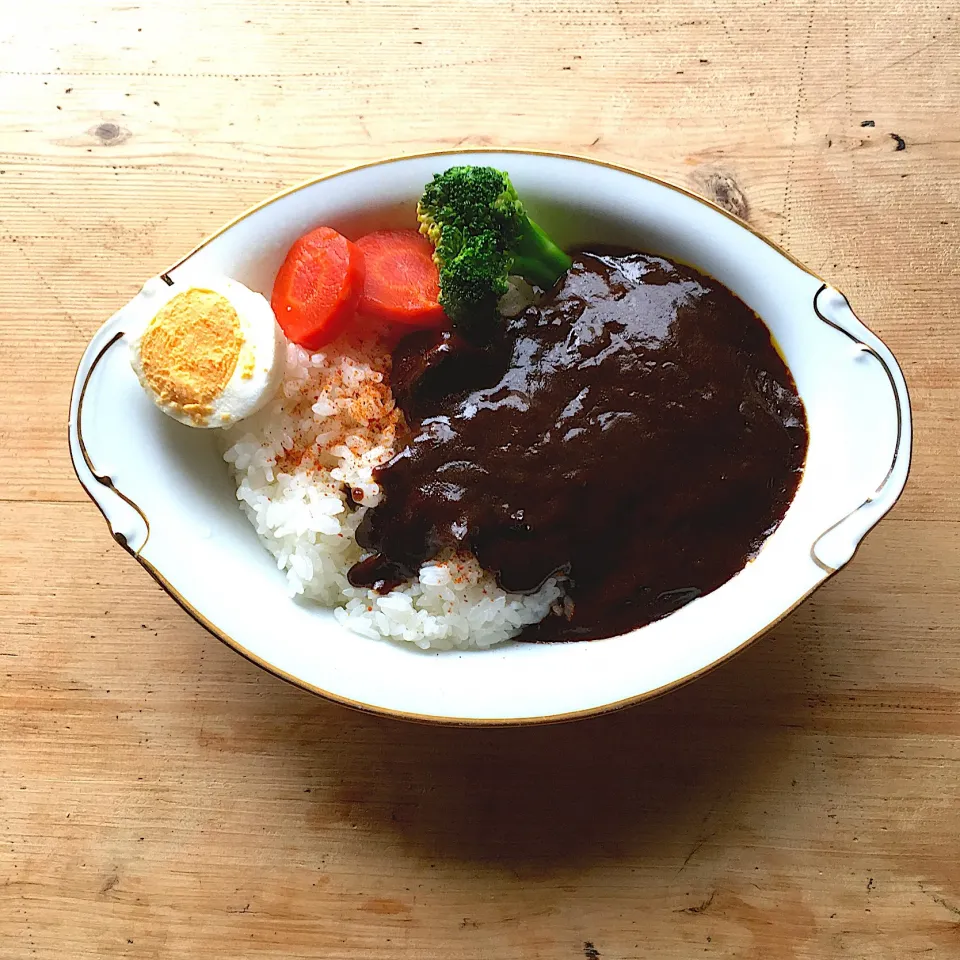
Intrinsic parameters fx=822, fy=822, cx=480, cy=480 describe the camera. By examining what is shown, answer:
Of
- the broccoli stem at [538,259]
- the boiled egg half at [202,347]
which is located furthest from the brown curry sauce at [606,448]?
the boiled egg half at [202,347]

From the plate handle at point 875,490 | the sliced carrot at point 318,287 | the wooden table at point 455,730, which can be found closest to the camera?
the plate handle at point 875,490

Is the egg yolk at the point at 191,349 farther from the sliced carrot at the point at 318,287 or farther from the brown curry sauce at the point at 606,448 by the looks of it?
the brown curry sauce at the point at 606,448

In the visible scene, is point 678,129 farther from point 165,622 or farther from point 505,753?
point 165,622

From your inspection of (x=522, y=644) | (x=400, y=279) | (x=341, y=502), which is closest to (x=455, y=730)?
(x=522, y=644)

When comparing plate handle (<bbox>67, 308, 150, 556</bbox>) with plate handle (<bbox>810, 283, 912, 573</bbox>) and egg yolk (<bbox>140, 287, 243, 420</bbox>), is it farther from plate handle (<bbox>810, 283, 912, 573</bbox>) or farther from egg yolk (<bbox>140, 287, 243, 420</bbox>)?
plate handle (<bbox>810, 283, 912, 573</bbox>)

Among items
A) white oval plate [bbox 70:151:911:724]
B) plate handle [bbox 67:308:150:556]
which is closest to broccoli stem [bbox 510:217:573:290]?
white oval plate [bbox 70:151:911:724]

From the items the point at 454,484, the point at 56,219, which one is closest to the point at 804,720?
the point at 454,484
